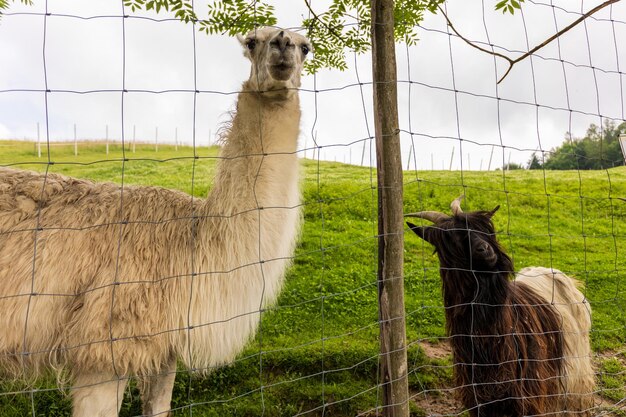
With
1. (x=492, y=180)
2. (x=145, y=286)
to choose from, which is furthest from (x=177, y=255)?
(x=492, y=180)

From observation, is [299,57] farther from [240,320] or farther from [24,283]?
[24,283]

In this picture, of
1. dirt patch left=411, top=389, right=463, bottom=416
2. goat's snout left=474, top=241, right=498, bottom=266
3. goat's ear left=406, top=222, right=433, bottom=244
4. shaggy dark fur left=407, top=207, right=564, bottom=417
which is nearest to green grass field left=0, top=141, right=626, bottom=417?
dirt patch left=411, top=389, right=463, bottom=416

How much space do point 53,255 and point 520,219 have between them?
408 inches

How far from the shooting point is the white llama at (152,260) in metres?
2.79

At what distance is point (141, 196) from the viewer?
333 cm

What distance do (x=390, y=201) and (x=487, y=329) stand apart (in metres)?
1.41

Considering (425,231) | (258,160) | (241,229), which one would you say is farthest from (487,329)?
(258,160)

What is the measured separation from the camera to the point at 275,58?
288 cm

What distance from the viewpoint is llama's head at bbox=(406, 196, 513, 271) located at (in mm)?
3428

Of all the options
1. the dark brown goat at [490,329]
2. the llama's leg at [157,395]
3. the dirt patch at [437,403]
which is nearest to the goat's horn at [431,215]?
the dark brown goat at [490,329]

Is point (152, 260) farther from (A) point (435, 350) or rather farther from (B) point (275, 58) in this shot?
(A) point (435, 350)

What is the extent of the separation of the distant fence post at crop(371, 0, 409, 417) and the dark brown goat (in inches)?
32.7

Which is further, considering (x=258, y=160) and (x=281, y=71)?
(x=258, y=160)

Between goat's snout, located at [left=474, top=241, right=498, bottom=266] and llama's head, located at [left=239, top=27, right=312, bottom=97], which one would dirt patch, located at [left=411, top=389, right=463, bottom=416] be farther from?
llama's head, located at [left=239, top=27, right=312, bottom=97]
